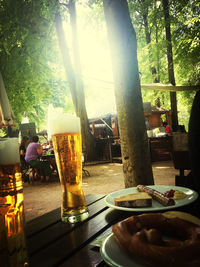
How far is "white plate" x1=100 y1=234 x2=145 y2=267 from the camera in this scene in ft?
1.99

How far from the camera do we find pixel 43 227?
3.67ft

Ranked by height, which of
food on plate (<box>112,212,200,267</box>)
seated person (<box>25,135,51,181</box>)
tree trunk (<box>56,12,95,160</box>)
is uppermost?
tree trunk (<box>56,12,95,160</box>)

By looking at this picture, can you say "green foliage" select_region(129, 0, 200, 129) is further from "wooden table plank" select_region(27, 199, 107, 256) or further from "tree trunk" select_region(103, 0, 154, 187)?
"wooden table plank" select_region(27, 199, 107, 256)

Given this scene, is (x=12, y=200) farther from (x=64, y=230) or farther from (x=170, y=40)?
(x=170, y=40)

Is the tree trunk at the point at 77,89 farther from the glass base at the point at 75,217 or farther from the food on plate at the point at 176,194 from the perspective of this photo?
the glass base at the point at 75,217

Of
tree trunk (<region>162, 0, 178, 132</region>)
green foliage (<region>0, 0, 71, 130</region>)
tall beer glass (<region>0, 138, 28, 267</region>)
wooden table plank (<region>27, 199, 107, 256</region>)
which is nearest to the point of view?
tall beer glass (<region>0, 138, 28, 267</region>)

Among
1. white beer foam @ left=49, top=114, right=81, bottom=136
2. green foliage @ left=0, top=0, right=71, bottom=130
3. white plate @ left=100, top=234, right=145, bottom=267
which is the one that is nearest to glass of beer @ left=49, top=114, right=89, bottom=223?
white beer foam @ left=49, top=114, right=81, bottom=136

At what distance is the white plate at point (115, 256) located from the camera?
61cm

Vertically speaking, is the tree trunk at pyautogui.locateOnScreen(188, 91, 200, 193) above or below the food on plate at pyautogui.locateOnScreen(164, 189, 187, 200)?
above

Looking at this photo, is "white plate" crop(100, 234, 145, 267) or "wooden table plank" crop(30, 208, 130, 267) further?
"wooden table plank" crop(30, 208, 130, 267)

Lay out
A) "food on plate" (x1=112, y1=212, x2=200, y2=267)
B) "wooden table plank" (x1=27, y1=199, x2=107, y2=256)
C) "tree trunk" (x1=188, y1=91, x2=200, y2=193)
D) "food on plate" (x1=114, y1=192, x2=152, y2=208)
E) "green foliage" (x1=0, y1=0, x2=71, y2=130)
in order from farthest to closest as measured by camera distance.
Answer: "green foliage" (x1=0, y1=0, x2=71, y2=130) < "food on plate" (x1=114, y1=192, x2=152, y2=208) < "tree trunk" (x1=188, y1=91, x2=200, y2=193) < "wooden table plank" (x1=27, y1=199, x2=107, y2=256) < "food on plate" (x1=112, y1=212, x2=200, y2=267)

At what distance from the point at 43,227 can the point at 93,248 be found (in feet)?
1.28

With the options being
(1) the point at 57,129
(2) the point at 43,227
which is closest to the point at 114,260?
(2) the point at 43,227

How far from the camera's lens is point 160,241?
2.09 feet
